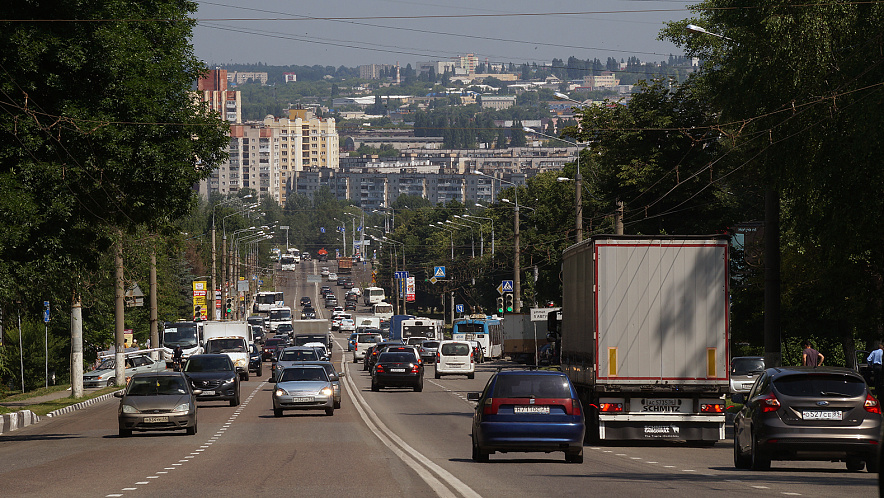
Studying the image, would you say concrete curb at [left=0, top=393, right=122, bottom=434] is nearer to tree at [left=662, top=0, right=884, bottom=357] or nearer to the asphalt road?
the asphalt road

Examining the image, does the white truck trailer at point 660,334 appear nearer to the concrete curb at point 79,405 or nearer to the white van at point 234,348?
the concrete curb at point 79,405

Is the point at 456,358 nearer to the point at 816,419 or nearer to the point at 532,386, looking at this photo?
the point at 532,386

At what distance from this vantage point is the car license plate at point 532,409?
18062 mm

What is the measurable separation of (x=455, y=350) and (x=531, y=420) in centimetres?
3685

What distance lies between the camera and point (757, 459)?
17.1 metres

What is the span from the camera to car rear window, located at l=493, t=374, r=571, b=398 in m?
18.3

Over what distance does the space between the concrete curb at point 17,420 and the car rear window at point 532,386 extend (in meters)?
15.9

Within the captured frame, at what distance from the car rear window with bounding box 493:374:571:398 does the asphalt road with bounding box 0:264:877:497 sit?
1093 mm

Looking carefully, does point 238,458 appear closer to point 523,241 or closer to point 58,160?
point 58,160

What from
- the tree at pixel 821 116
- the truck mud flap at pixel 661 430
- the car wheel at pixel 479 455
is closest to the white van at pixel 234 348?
the tree at pixel 821 116

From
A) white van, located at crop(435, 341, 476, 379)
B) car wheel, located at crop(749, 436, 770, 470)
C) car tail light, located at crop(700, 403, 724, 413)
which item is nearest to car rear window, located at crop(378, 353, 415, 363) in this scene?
white van, located at crop(435, 341, 476, 379)

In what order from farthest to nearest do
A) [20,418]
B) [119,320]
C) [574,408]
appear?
[119,320], [20,418], [574,408]

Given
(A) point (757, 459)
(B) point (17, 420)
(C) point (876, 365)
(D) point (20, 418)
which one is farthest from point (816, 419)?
(D) point (20, 418)

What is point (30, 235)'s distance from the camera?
26656 millimetres
